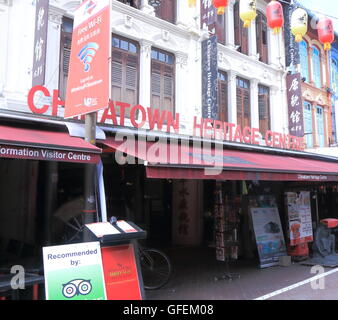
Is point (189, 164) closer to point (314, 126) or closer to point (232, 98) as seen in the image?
point (232, 98)

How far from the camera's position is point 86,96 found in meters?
5.35

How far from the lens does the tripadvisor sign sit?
7102mm

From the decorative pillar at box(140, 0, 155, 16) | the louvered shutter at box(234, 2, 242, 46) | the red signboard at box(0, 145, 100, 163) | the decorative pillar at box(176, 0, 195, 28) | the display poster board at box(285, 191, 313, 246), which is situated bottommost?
the display poster board at box(285, 191, 313, 246)

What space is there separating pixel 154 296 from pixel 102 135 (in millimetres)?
2980

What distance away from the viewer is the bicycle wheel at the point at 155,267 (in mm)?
6859

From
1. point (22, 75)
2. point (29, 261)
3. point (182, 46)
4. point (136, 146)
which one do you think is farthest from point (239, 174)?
point (182, 46)

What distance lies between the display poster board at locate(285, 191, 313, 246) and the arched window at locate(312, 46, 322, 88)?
9138mm

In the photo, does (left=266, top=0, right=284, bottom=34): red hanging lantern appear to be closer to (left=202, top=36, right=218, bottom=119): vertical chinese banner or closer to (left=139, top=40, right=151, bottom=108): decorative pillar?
(left=202, top=36, right=218, bottom=119): vertical chinese banner

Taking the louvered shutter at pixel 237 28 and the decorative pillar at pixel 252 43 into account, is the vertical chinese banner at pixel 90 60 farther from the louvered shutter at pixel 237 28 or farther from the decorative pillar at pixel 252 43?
the decorative pillar at pixel 252 43

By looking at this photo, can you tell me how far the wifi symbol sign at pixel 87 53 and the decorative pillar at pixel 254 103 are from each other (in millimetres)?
8984

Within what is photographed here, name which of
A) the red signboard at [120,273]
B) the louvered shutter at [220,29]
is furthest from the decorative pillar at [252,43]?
the red signboard at [120,273]

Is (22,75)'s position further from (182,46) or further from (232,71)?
(232,71)

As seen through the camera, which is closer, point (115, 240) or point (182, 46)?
point (115, 240)

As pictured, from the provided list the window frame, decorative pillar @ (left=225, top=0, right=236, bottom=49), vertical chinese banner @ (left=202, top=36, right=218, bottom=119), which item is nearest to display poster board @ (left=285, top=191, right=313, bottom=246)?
vertical chinese banner @ (left=202, top=36, right=218, bottom=119)
